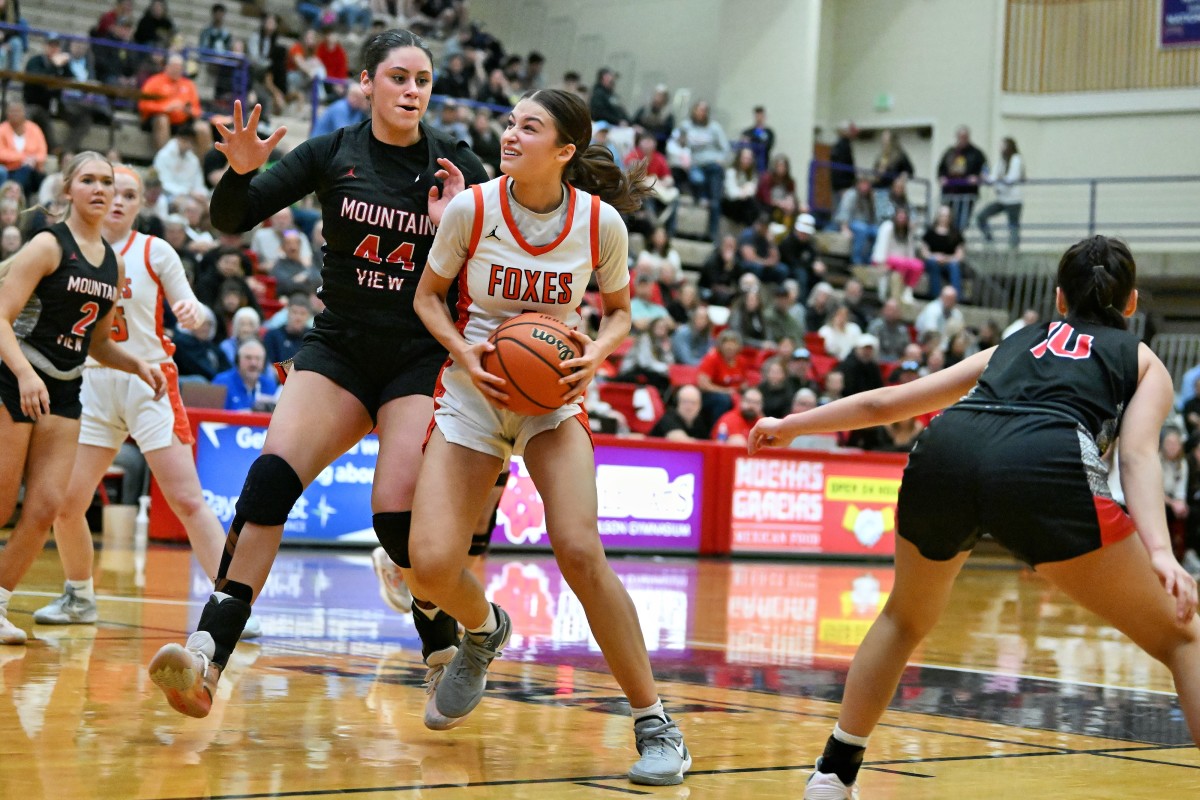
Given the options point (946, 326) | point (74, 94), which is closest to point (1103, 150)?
point (946, 326)

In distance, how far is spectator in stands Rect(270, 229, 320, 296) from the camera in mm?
15945

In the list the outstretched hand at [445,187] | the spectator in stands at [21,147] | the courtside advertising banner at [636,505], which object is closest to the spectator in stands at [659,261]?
the courtside advertising banner at [636,505]

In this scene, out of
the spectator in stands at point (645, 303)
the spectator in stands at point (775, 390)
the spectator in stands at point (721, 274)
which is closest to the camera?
the spectator in stands at point (775, 390)

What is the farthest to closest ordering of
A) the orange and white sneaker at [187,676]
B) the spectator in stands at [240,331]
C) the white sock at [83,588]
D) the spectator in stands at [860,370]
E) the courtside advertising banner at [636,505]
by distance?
the spectator in stands at [860,370] < the spectator in stands at [240,331] < the courtside advertising banner at [636,505] < the white sock at [83,588] < the orange and white sneaker at [187,676]

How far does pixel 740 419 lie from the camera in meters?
16.1

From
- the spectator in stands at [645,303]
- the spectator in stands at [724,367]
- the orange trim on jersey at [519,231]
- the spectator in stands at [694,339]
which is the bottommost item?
the orange trim on jersey at [519,231]

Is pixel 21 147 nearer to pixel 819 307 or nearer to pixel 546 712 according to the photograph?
pixel 819 307

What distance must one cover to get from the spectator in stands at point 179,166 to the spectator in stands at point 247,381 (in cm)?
381

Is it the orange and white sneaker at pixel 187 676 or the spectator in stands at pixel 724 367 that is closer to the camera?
the orange and white sneaker at pixel 187 676

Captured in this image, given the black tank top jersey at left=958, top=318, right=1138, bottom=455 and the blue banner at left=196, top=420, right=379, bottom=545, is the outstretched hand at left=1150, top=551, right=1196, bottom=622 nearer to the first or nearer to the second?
the black tank top jersey at left=958, top=318, right=1138, bottom=455

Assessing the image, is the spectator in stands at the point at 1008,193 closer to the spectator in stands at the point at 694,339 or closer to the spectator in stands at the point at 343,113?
the spectator in stands at the point at 694,339

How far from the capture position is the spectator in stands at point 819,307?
70.9ft

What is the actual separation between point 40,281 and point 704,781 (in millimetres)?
3778

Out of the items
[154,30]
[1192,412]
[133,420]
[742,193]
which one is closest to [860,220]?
[742,193]
